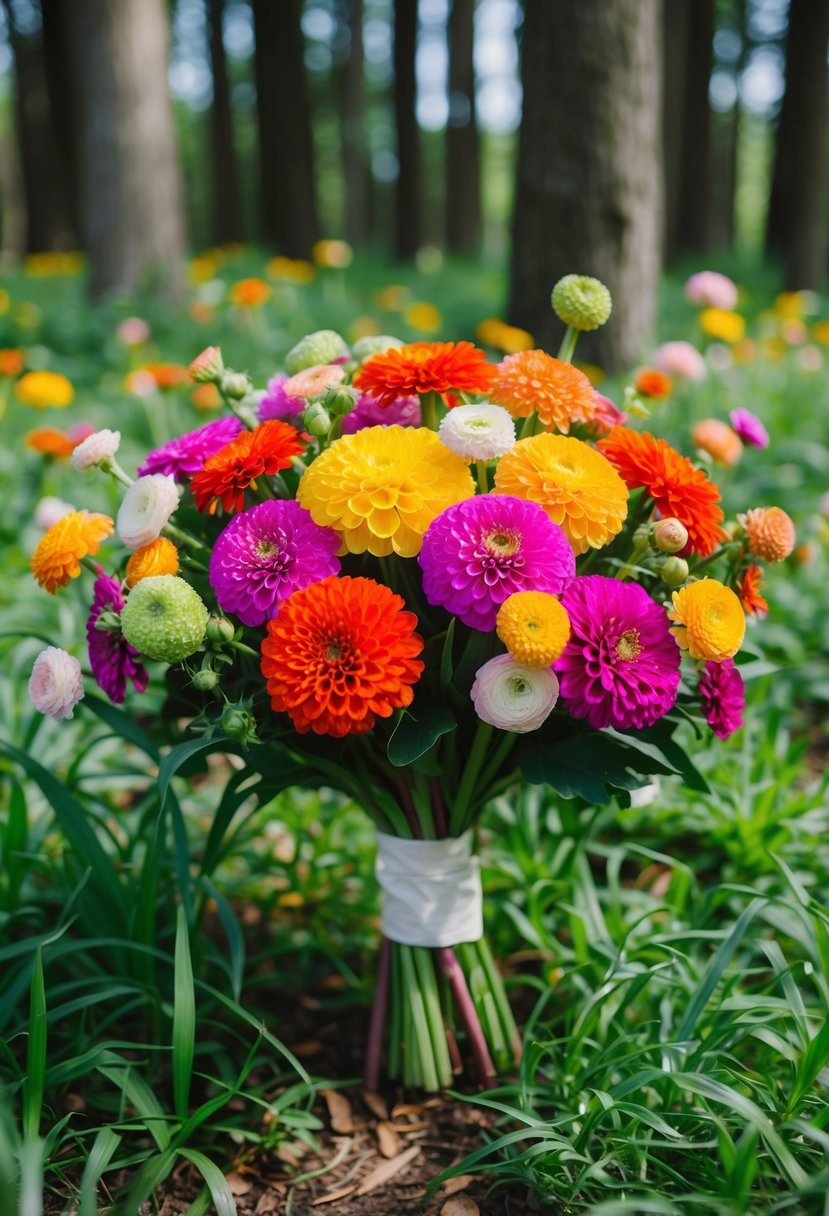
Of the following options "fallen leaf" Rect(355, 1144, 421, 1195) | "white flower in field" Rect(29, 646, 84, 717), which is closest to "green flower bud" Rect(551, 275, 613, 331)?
"white flower in field" Rect(29, 646, 84, 717)

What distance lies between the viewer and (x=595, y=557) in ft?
4.57

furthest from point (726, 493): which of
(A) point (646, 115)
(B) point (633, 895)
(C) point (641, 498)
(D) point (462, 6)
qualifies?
(D) point (462, 6)

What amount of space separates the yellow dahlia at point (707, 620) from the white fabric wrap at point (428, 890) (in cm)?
50

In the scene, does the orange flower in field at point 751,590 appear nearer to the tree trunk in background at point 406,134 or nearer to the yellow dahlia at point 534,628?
the yellow dahlia at point 534,628

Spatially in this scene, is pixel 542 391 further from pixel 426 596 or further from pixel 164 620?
pixel 164 620

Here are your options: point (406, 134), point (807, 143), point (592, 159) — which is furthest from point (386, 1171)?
point (406, 134)

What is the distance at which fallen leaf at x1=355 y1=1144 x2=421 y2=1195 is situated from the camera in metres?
1.45

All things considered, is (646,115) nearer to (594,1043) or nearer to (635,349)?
(635,349)

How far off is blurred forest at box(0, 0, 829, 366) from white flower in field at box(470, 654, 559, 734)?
109 inches

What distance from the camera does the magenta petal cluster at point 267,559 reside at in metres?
1.23

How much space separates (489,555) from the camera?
46.0 inches

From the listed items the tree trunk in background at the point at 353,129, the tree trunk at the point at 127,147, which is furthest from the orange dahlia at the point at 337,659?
the tree trunk in background at the point at 353,129

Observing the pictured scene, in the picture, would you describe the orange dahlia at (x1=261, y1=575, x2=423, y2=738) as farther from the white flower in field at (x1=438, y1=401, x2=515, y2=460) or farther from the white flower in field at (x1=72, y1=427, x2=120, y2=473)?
the white flower in field at (x1=72, y1=427, x2=120, y2=473)

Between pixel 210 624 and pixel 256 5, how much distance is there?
34.9 feet
